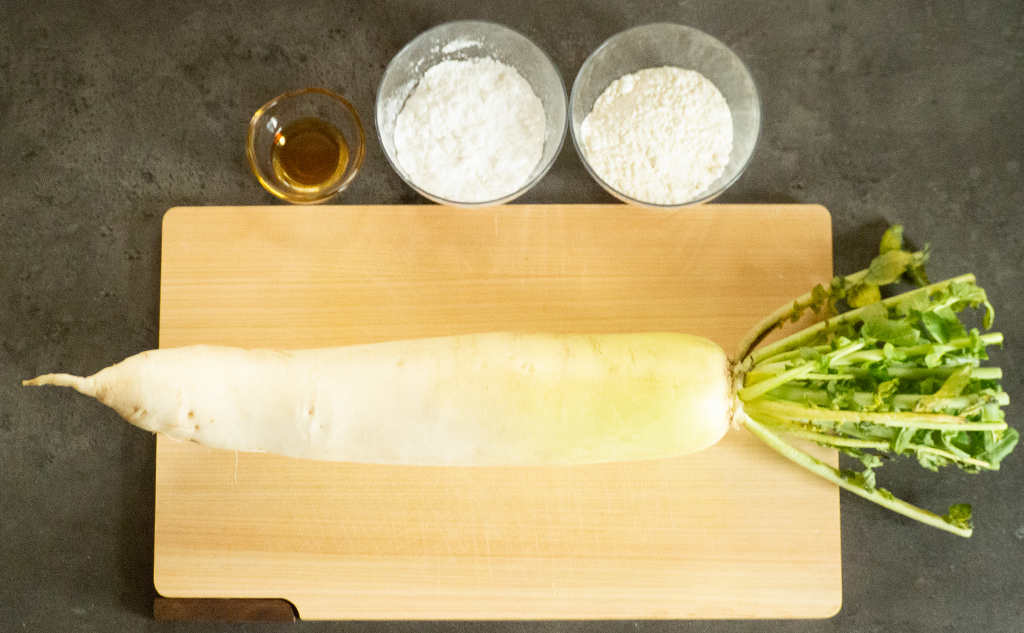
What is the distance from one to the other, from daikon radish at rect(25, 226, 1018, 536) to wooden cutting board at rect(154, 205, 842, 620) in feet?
0.45

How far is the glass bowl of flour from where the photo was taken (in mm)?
1347

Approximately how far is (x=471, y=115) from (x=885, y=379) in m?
0.93

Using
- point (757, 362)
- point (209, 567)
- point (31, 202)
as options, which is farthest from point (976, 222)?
point (31, 202)

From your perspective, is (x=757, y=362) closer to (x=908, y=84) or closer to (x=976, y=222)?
(x=976, y=222)

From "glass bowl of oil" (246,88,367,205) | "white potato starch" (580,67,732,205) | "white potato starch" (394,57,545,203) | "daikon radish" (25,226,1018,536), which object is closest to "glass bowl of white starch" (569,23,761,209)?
"white potato starch" (580,67,732,205)

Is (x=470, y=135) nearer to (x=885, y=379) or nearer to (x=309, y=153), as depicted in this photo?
(x=309, y=153)

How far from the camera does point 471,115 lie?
4.44 ft

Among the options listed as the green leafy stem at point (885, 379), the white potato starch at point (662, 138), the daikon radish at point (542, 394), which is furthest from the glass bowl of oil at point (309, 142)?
the green leafy stem at point (885, 379)

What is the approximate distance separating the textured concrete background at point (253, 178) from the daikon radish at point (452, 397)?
0.35 meters

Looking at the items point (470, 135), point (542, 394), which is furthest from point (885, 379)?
point (470, 135)

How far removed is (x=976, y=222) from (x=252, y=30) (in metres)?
1.73

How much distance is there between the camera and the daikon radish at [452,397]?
1232 mm

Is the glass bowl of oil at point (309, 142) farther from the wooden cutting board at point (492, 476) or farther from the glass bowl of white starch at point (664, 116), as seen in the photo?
the glass bowl of white starch at point (664, 116)

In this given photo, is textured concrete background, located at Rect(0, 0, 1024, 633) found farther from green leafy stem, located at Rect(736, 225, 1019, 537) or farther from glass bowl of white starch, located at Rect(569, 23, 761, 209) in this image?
green leafy stem, located at Rect(736, 225, 1019, 537)
